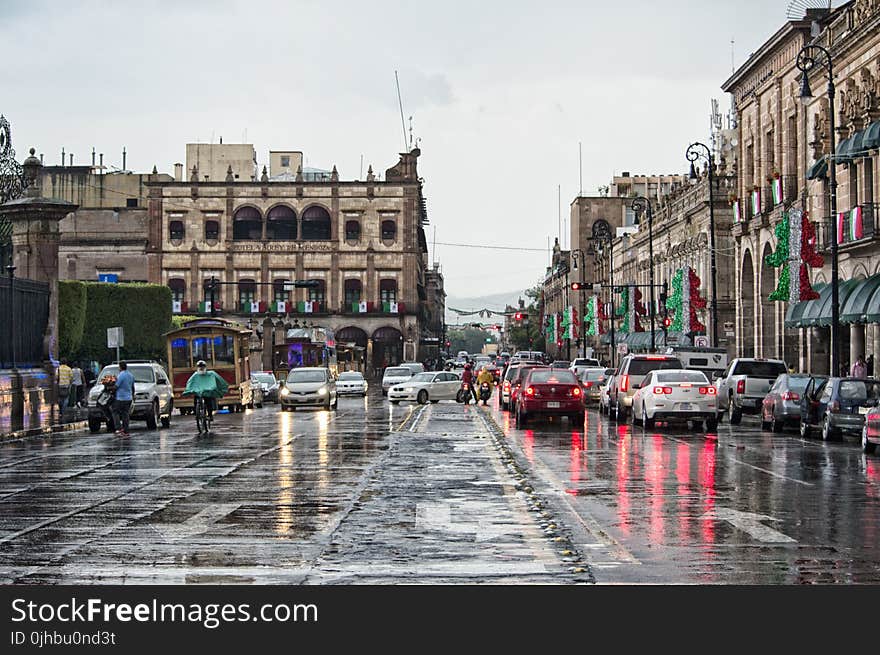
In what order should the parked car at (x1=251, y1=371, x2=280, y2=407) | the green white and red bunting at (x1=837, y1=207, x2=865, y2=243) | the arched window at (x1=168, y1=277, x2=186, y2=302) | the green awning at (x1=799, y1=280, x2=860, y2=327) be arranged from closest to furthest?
1. the green white and red bunting at (x1=837, y1=207, x2=865, y2=243)
2. the green awning at (x1=799, y1=280, x2=860, y2=327)
3. the parked car at (x1=251, y1=371, x2=280, y2=407)
4. the arched window at (x1=168, y1=277, x2=186, y2=302)

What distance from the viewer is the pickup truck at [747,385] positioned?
137 ft

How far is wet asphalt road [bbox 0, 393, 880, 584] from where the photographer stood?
1133cm

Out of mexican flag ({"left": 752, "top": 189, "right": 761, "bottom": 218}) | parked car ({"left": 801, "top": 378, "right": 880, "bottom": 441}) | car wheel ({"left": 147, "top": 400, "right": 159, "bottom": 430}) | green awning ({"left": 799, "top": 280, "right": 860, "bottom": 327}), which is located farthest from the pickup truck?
mexican flag ({"left": 752, "top": 189, "right": 761, "bottom": 218})

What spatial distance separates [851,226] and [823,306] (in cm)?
348

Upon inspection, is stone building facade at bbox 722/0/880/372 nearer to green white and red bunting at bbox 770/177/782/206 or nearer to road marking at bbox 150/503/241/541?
green white and red bunting at bbox 770/177/782/206

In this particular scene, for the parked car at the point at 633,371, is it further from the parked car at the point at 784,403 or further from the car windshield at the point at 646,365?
the parked car at the point at 784,403

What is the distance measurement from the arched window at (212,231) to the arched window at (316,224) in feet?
25.7

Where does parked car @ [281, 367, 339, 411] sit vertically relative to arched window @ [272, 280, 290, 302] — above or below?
below

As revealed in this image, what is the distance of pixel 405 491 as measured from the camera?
1822cm

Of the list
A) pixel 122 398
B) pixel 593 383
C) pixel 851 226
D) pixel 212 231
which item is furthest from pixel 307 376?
pixel 212 231

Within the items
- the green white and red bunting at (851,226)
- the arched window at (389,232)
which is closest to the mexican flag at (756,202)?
the green white and red bunting at (851,226)

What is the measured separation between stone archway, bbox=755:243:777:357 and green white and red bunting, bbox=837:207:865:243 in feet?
47.5

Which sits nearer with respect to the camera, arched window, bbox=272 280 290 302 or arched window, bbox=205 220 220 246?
arched window, bbox=272 280 290 302
